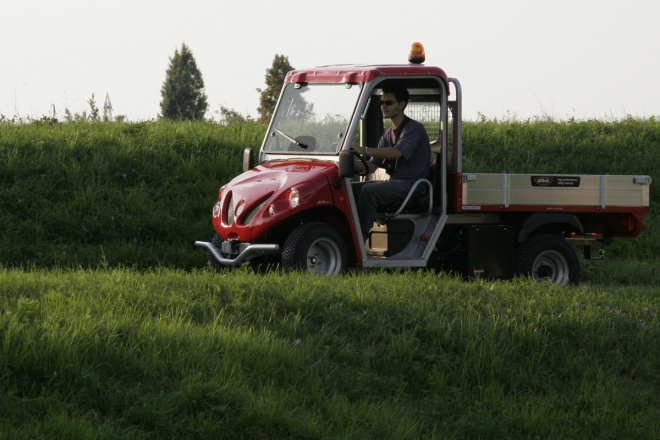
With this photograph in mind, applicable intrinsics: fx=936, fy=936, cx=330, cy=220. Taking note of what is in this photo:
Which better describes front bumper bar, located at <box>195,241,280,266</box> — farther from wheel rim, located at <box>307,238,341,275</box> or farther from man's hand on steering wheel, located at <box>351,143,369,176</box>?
man's hand on steering wheel, located at <box>351,143,369,176</box>

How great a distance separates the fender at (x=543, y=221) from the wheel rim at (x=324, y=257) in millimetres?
2284

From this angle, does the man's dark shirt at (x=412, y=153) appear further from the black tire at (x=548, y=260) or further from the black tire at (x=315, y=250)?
the black tire at (x=548, y=260)

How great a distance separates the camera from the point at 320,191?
883 centimetres

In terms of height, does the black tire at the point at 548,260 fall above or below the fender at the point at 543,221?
below

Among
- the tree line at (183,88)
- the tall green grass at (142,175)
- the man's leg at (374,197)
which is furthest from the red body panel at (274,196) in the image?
the tree line at (183,88)

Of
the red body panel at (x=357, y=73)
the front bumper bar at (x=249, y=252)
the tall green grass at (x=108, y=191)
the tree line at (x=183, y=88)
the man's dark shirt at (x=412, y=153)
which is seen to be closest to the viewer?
the front bumper bar at (x=249, y=252)

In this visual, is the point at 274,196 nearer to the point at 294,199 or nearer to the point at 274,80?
the point at 294,199

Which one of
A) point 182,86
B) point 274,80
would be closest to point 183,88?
point 182,86

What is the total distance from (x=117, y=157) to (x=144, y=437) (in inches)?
366

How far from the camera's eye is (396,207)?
9625 mm

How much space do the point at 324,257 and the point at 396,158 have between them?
1290mm

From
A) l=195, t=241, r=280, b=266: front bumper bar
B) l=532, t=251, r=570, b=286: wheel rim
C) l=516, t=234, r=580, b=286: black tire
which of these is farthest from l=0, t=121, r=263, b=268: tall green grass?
l=532, t=251, r=570, b=286: wheel rim

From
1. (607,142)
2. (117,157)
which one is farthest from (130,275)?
(607,142)

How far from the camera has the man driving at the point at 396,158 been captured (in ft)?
30.5
